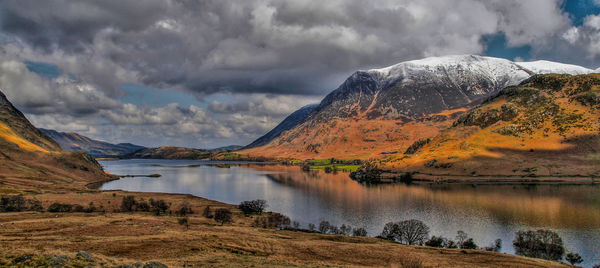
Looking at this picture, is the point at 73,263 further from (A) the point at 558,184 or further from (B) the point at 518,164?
(B) the point at 518,164

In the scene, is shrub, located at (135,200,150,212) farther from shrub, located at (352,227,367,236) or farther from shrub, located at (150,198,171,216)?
shrub, located at (352,227,367,236)

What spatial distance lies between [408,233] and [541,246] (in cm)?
2130

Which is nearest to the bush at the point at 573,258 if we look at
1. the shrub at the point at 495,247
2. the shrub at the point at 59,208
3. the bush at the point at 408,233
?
the shrub at the point at 495,247

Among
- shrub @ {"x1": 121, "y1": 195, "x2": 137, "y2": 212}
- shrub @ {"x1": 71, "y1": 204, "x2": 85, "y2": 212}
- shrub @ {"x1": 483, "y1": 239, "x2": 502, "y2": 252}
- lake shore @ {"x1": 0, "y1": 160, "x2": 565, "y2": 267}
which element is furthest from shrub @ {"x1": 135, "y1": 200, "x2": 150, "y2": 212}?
shrub @ {"x1": 483, "y1": 239, "x2": 502, "y2": 252}

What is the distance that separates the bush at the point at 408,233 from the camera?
62281mm

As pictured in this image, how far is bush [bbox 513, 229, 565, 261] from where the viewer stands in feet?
172

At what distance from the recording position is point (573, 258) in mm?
50000

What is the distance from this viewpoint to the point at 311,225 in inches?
2916

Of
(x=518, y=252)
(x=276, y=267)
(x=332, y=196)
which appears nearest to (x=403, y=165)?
(x=332, y=196)

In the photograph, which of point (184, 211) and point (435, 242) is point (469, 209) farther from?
point (184, 211)

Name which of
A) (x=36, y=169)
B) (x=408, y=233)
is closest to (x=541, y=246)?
(x=408, y=233)

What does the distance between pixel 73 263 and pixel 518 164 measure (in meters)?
185

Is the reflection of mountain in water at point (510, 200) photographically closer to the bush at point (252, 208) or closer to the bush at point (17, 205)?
the bush at point (252, 208)

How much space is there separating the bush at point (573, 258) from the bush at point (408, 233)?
21420mm
